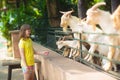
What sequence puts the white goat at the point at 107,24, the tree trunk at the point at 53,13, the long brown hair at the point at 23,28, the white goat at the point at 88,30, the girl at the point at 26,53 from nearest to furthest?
the white goat at the point at 107,24 → the long brown hair at the point at 23,28 → the girl at the point at 26,53 → the white goat at the point at 88,30 → the tree trunk at the point at 53,13

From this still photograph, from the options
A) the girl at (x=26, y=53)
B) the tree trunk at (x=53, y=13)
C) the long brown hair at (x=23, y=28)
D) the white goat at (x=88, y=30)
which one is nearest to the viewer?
the long brown hair at (x=23, y=28)

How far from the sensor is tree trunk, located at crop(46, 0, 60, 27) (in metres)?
14.4

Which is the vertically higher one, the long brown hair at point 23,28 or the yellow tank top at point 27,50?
the long brown hair at point 23,28

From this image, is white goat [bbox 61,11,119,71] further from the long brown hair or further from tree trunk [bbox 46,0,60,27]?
tree trunk [bbox 46,0,60,27]

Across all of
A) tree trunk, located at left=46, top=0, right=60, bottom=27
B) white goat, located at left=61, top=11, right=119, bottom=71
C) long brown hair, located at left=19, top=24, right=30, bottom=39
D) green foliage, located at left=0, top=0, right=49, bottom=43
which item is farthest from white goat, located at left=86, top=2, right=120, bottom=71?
tree trunk, located at left=46, top=0, right=60, bottom=27

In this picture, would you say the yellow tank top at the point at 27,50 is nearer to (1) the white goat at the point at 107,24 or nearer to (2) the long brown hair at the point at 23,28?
(2) the long brown hair at the point at 23,28

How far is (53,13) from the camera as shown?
1462 cm

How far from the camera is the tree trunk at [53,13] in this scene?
14367mm

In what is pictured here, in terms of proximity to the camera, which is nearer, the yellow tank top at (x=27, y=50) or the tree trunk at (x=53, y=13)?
the yellow tank top at (x=27, y=50)

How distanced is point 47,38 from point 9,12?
569cm

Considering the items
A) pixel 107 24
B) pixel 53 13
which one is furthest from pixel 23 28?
pixel 53 13

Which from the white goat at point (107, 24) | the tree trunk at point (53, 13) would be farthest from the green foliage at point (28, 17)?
the white goat at point (107, 24)

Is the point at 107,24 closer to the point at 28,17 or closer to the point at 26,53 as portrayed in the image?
the point at 26,53

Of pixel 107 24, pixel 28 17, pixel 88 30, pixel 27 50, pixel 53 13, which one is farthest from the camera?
pixel 28 17
